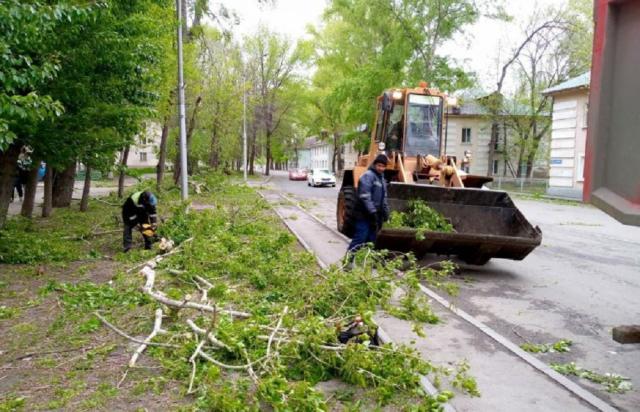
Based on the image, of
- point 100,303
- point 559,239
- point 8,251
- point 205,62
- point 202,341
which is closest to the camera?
point 202,341

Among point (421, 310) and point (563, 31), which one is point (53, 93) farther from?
point (563, 31)

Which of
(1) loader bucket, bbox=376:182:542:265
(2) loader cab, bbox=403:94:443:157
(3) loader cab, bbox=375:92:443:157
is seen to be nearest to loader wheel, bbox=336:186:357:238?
(1) loader bucket, bbox=376:182:542:265

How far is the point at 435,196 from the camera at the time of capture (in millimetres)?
9281

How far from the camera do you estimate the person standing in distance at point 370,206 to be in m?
7.89

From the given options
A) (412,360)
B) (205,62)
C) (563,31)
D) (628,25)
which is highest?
(563,31)

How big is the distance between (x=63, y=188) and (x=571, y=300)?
17267 millimetres

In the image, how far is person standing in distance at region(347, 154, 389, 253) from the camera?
789 cm

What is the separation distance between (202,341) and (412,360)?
1.86 metres

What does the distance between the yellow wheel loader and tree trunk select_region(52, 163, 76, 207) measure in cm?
1154

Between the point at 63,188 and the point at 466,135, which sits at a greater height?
the point at 466,135

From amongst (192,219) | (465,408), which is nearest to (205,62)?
(192,219)

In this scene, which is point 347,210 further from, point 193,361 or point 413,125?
point 193,361

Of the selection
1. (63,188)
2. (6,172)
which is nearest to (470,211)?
(6,172)

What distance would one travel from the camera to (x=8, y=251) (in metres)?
9.60
